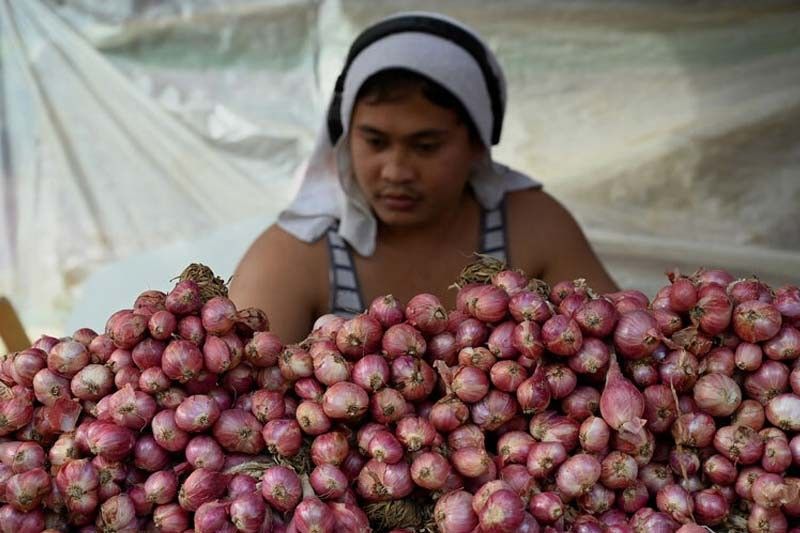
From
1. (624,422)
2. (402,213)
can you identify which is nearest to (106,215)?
(402,213)

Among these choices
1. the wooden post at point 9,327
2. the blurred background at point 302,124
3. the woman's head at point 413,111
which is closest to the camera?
the wooden post at point 9,327

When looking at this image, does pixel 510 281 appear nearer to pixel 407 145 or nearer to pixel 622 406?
pixel 622 406

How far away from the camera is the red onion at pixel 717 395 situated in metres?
0.94

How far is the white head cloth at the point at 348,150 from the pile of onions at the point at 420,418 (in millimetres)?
759

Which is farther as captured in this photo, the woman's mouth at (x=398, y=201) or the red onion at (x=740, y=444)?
the woman's mouth at (x=398, y=201)

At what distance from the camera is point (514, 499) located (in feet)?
2.75

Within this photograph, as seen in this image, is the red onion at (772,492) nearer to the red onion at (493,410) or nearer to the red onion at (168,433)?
the red onion at (493,410)

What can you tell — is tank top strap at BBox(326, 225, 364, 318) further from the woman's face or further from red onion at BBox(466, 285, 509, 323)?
red onion at BBox(466, 285, 509, 323)

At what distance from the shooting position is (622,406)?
896mm

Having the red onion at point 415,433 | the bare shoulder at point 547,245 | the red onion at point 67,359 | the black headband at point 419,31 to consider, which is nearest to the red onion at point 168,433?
the red onion at point 67,359

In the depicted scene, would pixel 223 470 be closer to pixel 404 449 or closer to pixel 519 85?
→ pixel 404 449

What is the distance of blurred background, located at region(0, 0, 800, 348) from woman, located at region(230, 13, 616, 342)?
898mm

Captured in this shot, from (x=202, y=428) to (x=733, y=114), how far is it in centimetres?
252

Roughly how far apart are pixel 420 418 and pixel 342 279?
874mm
